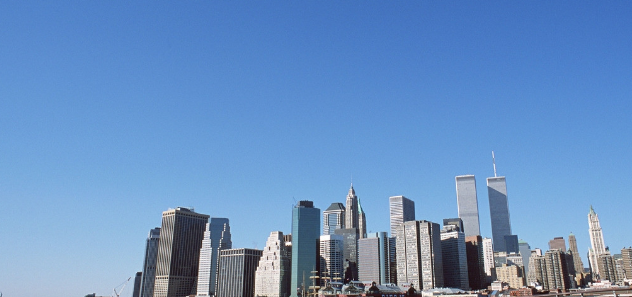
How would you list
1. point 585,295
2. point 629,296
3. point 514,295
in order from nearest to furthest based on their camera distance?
point 585,295 < point 629,296 < point 514,295

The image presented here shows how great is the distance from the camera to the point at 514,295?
193 m

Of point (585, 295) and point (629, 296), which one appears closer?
point (585, 295)

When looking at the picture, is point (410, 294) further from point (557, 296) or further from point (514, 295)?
point (557, 296)

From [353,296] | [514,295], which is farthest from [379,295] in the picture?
[514,295]

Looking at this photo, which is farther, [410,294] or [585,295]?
[410,294]

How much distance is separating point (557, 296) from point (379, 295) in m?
165

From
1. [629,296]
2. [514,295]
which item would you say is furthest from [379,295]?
[629,296]

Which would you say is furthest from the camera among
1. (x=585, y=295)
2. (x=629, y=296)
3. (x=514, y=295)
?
(x=514, y=295)

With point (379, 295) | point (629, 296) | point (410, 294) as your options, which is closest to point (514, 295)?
point (410, 294)

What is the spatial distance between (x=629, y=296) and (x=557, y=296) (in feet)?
21.0

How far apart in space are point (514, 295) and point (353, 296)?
2385 inches

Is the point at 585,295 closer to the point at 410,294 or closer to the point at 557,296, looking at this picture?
the point at 557,296

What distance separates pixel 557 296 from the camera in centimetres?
3575

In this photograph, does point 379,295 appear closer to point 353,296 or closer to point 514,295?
point 353,296
